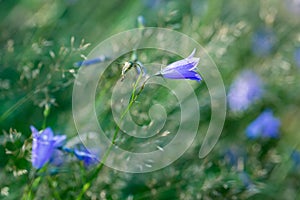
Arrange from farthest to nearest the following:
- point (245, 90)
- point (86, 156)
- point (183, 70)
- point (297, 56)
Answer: point (297, 56) → point (245, 90) → point (86, 156) → point (183, 70)

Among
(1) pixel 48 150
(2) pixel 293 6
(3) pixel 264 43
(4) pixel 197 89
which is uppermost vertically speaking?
(1) pixel 48 150

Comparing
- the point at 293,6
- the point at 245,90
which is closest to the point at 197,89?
the point at 245,90

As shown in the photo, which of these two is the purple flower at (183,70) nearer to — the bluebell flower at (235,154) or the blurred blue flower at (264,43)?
the bluebell flower at (235,154)

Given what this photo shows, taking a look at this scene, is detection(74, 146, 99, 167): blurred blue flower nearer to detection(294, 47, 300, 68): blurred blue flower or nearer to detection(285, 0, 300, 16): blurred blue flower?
detection(294, 47, 300, 68): blurred blue flower

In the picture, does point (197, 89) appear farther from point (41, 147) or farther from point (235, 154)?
point (41, 147)

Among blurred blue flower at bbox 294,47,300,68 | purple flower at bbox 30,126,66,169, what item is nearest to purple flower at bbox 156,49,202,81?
purple flower at bbox 30,126,66,169

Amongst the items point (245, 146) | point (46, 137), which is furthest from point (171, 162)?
point (46, 137)

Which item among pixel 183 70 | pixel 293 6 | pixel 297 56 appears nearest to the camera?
pixel 183 70

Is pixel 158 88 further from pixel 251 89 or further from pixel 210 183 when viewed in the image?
pixel 251 89
